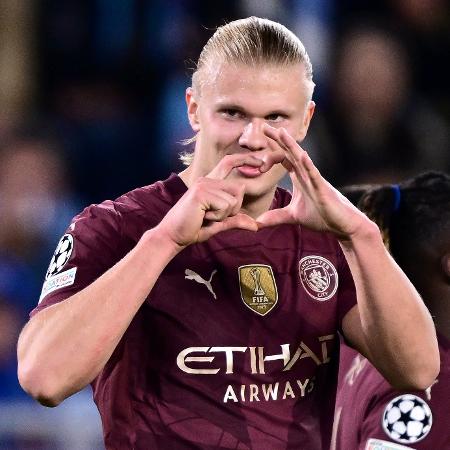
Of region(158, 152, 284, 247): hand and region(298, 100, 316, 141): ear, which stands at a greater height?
region(298, 100, 316, 141): ear

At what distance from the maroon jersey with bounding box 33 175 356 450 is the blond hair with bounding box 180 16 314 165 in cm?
40

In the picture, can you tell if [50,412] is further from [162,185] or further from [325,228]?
[325,228]

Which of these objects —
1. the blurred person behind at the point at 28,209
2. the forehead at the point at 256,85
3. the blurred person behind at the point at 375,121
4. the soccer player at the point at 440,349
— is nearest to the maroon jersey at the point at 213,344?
the soccer player at the point at 440,349

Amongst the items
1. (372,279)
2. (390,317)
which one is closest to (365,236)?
(372,279)

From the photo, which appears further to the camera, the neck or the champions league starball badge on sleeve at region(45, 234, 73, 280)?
the neck

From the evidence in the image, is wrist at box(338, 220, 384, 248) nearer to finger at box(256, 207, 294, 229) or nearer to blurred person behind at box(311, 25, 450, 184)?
finger at box(256, 207, 294, 229)

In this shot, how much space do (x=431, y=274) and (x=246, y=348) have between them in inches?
24.6

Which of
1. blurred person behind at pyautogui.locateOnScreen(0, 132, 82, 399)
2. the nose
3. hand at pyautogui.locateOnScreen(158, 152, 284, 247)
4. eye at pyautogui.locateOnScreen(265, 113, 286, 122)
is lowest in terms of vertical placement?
blurred person behind at pyautogui.locateOnScreen(0, 132, 82, 399)

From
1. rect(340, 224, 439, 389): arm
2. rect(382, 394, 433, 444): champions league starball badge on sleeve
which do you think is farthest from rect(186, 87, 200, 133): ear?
rect(382, 394, 433, 444): champions league starball badge on sleeve

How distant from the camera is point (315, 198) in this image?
242cm

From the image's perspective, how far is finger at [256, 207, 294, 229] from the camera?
2541 mm

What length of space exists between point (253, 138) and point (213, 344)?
0.52 metres

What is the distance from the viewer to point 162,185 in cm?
286

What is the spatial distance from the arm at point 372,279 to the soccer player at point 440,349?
0.37 ft
